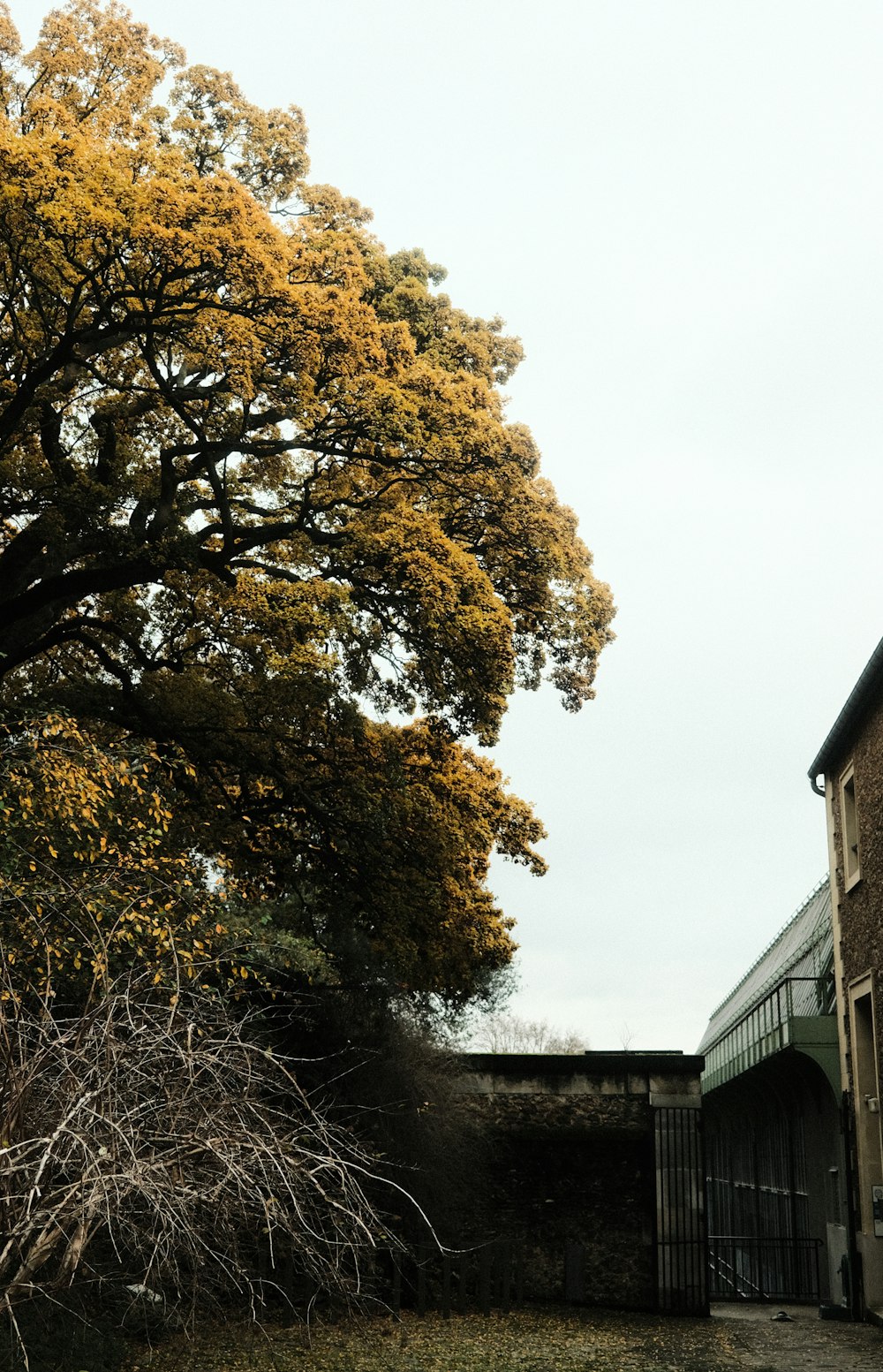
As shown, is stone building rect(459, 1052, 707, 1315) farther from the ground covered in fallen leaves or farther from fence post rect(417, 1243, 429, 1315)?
fence post rect(417, 1243, 429, 1315)

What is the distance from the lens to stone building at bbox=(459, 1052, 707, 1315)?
62.6 feet

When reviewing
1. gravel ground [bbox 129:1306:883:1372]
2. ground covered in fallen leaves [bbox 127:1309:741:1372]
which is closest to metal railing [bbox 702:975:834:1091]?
gravel ground [bbox 129:1306:883:1372]

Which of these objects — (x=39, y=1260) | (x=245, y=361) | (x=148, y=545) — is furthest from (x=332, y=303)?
(x=39, y=1260)

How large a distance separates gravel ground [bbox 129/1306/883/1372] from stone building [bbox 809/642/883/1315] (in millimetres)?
1195

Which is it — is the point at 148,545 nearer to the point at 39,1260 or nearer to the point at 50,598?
the point at 50,598

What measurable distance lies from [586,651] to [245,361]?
5.86m

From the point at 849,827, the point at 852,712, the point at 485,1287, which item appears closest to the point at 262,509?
the point at 852,712

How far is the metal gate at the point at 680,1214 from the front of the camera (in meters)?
19.0

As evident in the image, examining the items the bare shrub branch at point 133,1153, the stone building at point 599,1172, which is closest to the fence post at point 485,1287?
the stone building at point 599,1172

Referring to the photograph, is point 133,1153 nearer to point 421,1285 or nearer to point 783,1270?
point 421,1285

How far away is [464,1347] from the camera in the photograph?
46.9 ft

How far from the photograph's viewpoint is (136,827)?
11828 mm

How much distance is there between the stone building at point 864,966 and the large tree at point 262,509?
12.3 ft

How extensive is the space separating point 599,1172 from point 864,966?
5559 mm
